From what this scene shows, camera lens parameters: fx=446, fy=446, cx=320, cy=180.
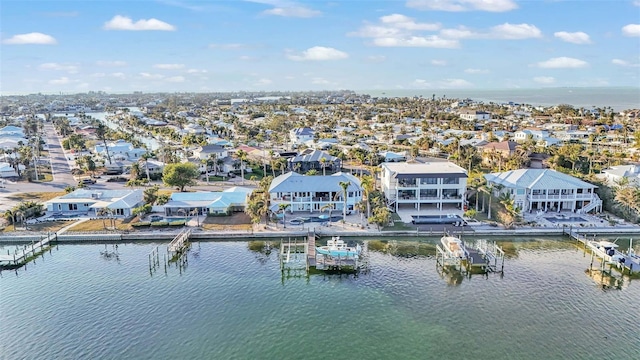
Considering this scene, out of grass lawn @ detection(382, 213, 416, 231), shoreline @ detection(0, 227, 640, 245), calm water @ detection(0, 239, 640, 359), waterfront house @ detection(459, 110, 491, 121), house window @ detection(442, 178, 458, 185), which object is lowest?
calm water @ detection(0, 239, 640, 359)

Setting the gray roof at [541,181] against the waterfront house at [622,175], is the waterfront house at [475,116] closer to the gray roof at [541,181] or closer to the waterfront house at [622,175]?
the waterfront house at [622,175]

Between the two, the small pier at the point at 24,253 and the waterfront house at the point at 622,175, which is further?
the waterfront house at the point at 622,175

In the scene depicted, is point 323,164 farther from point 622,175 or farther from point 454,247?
point 622,175

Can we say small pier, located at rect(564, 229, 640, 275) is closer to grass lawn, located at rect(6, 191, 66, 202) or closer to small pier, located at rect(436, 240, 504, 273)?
small pier, located at rect(436, 240, 504, 273)

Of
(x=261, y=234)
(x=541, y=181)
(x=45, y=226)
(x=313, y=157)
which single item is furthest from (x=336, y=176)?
(x=45, y=226)

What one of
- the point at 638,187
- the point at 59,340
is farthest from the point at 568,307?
the point at 59,340

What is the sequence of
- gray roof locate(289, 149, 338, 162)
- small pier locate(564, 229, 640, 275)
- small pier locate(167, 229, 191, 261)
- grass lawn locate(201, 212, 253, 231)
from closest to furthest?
small pier locate(564, 229, 640, 275) → small pier locate(167, 229, 191, 261) → grass lawn locate(201, 212, 253, 231) → gray roof locate(289, 149, 338, 162)

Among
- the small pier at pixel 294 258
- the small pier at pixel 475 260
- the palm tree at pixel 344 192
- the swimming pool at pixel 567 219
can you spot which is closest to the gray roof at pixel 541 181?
the swimming pool at pixel 567 219

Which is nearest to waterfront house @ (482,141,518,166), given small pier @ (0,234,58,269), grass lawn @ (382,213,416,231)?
grass lawn @ (382,213,416,231)
